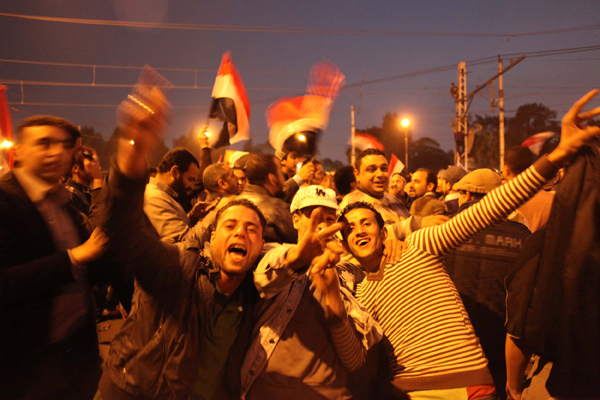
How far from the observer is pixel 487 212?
2238mm

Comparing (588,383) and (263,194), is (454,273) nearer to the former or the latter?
(588,383)

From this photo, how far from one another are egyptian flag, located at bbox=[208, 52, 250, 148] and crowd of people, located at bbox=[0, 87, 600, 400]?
2.34 meters

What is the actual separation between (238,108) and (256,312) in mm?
2887

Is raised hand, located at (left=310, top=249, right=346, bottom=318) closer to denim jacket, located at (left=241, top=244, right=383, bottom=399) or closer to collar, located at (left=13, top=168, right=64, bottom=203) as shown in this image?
denim jacket, located at (left=241, top=244, right=383, bottom=399)

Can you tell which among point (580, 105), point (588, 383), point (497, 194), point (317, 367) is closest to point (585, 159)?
point (580, 105)

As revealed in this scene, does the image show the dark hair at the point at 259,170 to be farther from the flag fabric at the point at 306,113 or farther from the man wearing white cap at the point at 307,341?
the man wearing white cap at the point at 307,341

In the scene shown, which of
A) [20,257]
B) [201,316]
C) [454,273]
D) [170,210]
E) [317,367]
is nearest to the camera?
[20,257]

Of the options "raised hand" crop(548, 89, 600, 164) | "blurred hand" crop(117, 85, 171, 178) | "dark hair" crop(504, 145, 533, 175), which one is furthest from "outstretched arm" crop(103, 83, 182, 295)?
"dark hair" crop(504, 145, 533, 175)

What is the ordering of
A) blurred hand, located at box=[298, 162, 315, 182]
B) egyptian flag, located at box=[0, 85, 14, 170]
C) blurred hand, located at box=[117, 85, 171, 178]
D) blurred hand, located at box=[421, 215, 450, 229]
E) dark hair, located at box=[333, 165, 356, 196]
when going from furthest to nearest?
blurred hand, located at box=[298, 162, 315, 182], dark hair, located at box=[333, 165, 356, 196], egyptian flag, located at box=[0, 85, 14, 170], blurred hand, located at box=[421, 215, 450, 229], blurred hand, located at box=[117, 85, 171, 178]

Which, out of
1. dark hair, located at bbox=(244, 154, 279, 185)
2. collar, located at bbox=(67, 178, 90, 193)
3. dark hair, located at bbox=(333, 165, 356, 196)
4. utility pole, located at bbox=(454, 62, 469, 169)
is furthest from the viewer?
utility pole, located at bbox=(454, 62, 469, 169)

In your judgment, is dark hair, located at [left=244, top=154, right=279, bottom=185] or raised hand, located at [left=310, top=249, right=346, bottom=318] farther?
dark hair, located at [left=244, top=154, right=279, bottom=185]

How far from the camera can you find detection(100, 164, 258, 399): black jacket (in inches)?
73.2

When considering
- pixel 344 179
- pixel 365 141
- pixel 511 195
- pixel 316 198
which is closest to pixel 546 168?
pixel 511 195

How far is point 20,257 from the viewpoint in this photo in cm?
187
